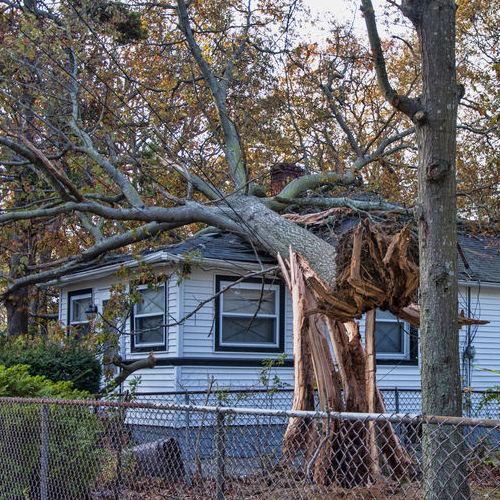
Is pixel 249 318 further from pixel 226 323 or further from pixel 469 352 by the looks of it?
pixel 469 352

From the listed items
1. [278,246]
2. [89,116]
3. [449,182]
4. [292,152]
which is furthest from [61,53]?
[449,182]

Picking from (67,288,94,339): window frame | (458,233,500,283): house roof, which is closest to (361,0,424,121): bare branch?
(458,233,500,283): house roof

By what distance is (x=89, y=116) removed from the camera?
18438 mm

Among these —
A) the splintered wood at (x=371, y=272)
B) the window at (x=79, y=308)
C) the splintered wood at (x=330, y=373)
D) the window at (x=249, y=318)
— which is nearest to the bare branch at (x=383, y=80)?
the splintered wood at (x=371, y=272)

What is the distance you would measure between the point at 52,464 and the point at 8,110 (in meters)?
10.1

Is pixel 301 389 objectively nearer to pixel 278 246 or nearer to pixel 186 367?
pixel 278 246

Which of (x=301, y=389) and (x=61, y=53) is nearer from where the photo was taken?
Answer: (x=301, y=389)

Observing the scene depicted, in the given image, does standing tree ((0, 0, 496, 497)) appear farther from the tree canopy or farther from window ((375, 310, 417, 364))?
window ((375, 310, 417, 364))

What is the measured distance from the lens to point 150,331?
45.6ft

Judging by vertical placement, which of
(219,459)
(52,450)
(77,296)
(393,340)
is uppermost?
(77,296)

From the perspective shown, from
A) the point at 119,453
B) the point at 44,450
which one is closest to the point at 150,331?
the point at 44,450

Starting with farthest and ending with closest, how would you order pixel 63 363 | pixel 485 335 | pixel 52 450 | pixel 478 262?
pixel 478 262 → pixel 485 335 → pixel 63 363 → pixel 52 450

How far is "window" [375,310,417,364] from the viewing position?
14.8 metres

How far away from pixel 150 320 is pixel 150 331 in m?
0.23
